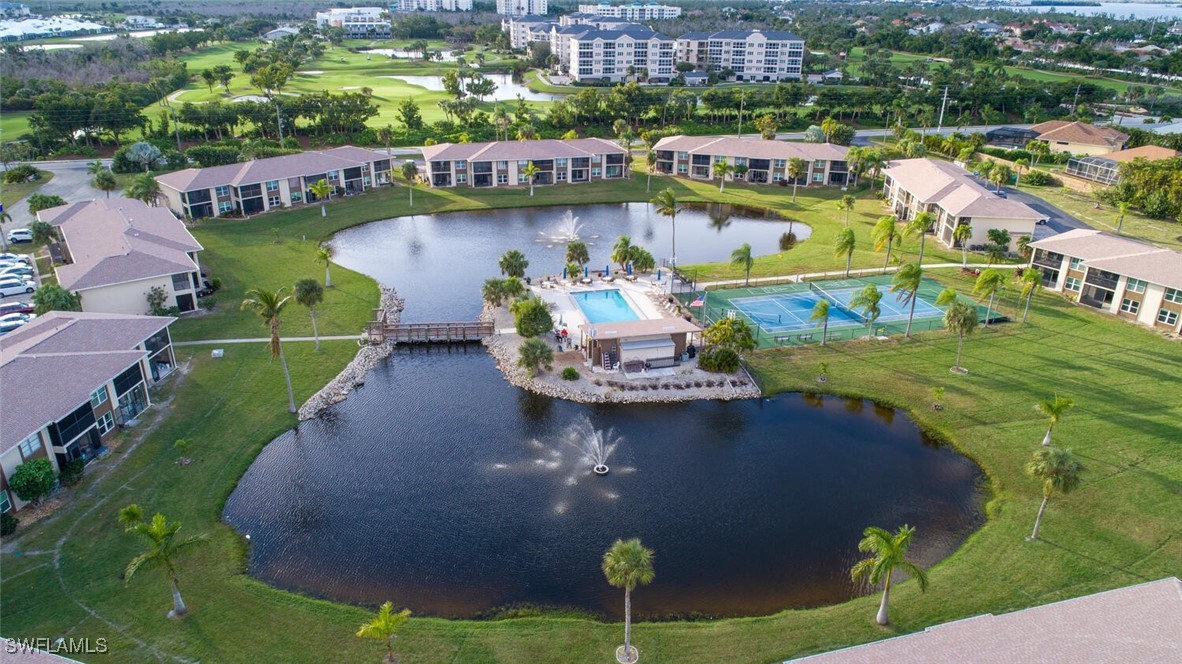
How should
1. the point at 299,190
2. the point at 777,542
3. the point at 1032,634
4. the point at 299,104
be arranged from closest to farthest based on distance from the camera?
the point at 1032,634 → the point at 777,542 → the point at 299,190 → the point at 299,104

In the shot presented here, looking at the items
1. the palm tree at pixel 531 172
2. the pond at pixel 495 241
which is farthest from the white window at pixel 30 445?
the palm tree at pixel 531 172

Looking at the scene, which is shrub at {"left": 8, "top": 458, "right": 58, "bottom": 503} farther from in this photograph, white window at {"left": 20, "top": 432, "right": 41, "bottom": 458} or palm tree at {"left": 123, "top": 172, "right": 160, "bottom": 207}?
palm tree at {"left": 123, "top": 172, "right": 160, "bottom": 207}

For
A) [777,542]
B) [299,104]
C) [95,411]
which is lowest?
[777,542]

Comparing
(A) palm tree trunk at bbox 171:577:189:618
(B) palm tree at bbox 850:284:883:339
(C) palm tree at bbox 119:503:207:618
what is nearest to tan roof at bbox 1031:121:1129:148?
(B) palm tree at bbox 850:284:883:339

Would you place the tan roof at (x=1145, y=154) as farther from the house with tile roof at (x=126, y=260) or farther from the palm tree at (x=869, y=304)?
the house with tile roof at (x=126, y=260)

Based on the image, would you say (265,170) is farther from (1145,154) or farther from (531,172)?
(1145,154)

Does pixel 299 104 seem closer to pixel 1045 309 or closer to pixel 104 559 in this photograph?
pixel 104 559

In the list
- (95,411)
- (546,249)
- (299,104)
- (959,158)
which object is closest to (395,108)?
(299,104)
